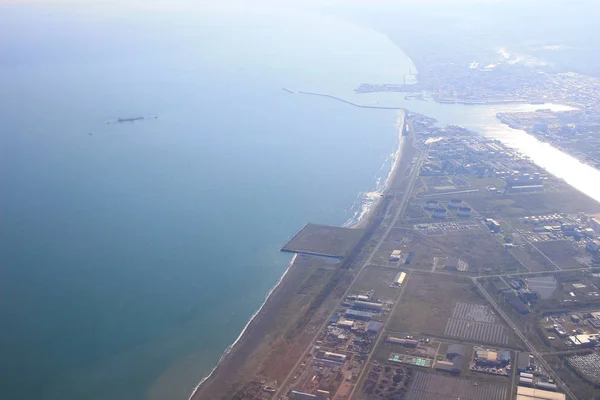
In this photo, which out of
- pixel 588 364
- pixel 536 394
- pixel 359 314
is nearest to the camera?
pixel 536 394

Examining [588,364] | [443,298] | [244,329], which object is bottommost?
[244,329]

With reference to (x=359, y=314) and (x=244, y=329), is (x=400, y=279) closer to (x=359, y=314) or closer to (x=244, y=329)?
(x=359, y=314)

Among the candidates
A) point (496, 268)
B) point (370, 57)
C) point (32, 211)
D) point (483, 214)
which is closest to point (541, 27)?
point (370, 57)

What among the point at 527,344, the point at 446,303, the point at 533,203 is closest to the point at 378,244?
the point at 446,303

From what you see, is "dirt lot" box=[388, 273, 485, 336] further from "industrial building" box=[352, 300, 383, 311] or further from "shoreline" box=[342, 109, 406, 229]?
"shoreline" box=[342, 109, 406, 229]

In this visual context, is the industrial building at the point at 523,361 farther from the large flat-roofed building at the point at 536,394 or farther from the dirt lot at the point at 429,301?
the dirt lot at the point at 429,301

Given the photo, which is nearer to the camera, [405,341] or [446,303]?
[405,341]

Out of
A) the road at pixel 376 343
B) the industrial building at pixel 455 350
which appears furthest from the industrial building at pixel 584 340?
the road at pixel 376 343
